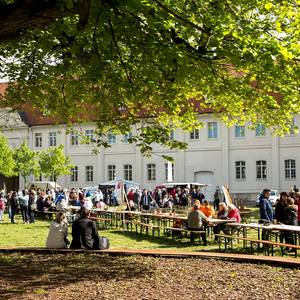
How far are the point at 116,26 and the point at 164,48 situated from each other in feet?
2.88

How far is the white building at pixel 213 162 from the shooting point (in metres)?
47.1

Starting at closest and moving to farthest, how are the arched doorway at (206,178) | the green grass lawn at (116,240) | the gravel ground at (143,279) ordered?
the gravel ground at (143,279) < the green grass lawn at (116,240) < the arched doorway at (206,178)

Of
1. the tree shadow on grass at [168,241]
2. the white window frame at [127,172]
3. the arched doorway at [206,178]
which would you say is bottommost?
the tree shadow on grass at [168,241]

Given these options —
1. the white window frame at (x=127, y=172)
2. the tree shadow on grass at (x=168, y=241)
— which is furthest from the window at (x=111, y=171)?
the tree shadow on grass at (x=168, y=241)

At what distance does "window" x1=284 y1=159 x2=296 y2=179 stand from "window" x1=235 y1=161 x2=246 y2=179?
3.64 metres

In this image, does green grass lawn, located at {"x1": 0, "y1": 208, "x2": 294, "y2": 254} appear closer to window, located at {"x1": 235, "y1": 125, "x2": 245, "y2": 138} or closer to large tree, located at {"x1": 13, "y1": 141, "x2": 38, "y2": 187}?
window, located at {"x1": 235, "y1": 125, "x2": 245, "y2": 138}

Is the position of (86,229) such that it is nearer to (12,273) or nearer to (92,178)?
(12,273)

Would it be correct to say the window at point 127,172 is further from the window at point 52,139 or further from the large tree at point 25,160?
the window at point 52,139

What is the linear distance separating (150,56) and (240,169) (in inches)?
1590

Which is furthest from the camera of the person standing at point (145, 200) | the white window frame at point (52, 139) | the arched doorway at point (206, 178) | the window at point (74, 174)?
the white window frame at point (52, 139)

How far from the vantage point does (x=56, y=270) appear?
9.40 meters

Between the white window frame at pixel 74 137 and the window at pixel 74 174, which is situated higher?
the white window frame at pixel 74 137

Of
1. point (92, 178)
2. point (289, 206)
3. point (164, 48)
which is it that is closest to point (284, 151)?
point (92, 178)

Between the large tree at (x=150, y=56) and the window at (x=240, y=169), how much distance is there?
115 feet
